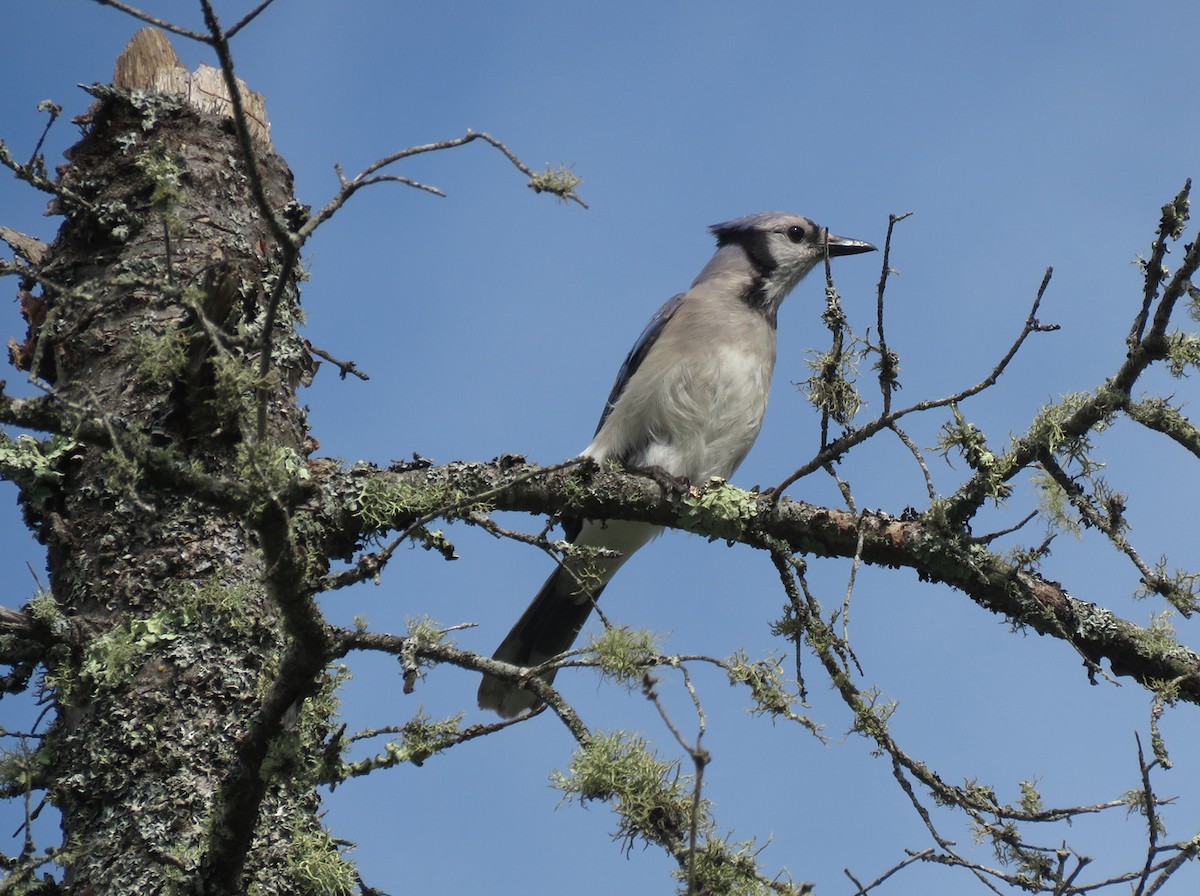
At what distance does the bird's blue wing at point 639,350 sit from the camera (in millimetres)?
5570

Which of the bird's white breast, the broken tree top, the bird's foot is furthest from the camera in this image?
the bird's white breast

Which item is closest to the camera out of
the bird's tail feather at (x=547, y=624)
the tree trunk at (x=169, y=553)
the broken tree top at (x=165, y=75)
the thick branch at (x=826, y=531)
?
the tree trunk at (x=169, y=553)

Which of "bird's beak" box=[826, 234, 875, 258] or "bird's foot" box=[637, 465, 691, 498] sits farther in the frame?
"bird's beak" box=[826, 234, 875, 258]

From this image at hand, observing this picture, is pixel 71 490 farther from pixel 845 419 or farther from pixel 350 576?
pixel 845 419

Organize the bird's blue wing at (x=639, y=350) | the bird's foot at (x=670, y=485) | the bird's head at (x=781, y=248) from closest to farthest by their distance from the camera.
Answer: the bird's foot at (x=670, y=485), the bird's blue wing at (x=639, y=350), the bird's head at (x=781, y=248)

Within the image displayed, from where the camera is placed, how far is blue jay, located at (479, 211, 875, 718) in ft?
16.1

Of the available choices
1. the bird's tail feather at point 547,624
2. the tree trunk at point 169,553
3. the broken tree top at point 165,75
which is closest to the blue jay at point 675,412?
the bird's tail feather at point 547,624

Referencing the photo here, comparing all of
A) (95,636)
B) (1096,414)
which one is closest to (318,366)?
(95,636)

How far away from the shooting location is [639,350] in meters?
5.63

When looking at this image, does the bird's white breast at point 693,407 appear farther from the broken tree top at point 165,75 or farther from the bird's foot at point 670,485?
the broken tree top at point 165,75

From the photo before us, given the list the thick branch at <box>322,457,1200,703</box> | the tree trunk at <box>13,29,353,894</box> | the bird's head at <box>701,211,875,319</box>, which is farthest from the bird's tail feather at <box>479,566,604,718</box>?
the bird's head at <box>701,211,875,319</box>

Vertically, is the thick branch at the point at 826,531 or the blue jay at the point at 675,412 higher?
the blue jay at the point at 675,412

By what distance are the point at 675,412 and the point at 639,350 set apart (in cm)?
69

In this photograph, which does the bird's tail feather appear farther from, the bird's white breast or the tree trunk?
the tree trunk
